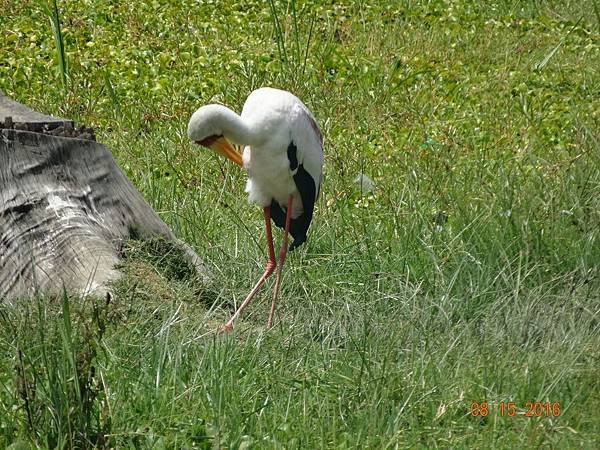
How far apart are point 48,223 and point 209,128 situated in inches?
34.1

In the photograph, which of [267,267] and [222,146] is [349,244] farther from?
[222,146]

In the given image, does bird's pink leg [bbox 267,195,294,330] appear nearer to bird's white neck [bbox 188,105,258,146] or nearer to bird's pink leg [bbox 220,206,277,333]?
bird's pink leg [bbox 220,206,277,333]

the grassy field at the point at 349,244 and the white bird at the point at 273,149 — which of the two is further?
the white bird at the point at 273,149

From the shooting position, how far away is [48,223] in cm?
470

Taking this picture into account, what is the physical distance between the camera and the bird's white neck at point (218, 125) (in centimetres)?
501

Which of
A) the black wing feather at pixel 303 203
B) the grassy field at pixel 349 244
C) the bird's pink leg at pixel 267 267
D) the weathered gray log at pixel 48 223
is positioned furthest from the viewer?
the black wing feather at pixel 303 203

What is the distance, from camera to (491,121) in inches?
305
